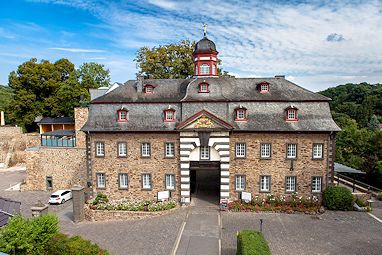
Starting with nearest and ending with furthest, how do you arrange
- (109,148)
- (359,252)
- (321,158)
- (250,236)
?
(250,236) < (359,252) < (321,158) < (109,148)

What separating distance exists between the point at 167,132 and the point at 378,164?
2361cm

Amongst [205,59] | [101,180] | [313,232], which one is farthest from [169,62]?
[313,232]

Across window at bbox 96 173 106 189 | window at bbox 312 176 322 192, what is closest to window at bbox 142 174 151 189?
window at bbox 96 173 106 189

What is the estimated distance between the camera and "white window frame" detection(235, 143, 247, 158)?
23688mm

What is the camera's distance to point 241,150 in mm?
23750

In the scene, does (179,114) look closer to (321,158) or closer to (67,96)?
(321,158)

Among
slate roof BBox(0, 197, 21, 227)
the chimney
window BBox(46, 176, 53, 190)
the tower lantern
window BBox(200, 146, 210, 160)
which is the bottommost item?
window BBox(46, 176, 53, 190)

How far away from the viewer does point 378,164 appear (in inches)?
1231

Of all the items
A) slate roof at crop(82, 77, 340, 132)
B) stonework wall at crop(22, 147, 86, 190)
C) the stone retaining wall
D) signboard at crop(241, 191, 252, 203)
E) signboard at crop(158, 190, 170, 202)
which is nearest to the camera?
the stone retaining wall

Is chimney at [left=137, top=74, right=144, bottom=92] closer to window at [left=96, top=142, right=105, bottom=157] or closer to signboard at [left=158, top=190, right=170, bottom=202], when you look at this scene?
window at [left=96, top=142, right=105, bottom=157]

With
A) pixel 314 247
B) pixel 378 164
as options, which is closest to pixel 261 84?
pixel 314 247

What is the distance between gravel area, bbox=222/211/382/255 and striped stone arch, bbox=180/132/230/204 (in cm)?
Answer: 272

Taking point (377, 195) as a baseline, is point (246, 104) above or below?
above

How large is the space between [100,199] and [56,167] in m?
9.30
